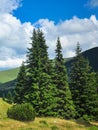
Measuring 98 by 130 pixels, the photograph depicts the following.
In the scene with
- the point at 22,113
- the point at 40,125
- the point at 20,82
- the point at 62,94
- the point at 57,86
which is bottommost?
the point at 40,125

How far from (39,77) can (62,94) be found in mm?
6080

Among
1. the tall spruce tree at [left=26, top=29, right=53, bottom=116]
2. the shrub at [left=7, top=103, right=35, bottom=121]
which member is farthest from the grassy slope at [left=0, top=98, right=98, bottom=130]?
the tall spruce tree at [left=26, top=29, right=53, bottom=116]

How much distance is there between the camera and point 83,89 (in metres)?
59.0

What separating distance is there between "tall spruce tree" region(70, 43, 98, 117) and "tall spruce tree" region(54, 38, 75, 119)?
2.25 meters

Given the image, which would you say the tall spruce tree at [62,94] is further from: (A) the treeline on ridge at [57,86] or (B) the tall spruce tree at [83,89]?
(B) the tall spruce tree at [83,89]

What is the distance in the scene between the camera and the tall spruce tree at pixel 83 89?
190 feet

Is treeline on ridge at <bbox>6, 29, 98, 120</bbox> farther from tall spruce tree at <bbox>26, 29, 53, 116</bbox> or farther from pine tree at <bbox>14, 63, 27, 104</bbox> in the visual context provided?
pine tree at <bbox>14, 63, 27, 104</bbox>

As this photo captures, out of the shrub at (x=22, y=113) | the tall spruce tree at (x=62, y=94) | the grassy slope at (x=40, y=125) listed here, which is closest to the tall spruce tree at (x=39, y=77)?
the tall spruce tree at (x=62, y=94)

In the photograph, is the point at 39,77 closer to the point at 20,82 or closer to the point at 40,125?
the point at 40,125

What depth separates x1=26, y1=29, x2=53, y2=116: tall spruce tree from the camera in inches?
2067

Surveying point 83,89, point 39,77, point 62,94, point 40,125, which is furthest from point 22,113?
point 83,89

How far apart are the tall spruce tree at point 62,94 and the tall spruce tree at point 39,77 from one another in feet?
7.11

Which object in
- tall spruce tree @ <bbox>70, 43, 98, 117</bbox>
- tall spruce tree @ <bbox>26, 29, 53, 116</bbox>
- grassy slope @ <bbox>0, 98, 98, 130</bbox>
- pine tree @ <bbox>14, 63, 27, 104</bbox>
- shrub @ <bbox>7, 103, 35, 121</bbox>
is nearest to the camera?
grassy slope @ <bbox>0, 98, 98, 130</bbox>

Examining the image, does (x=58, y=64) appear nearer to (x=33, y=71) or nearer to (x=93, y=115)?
(x=33, y=71)
